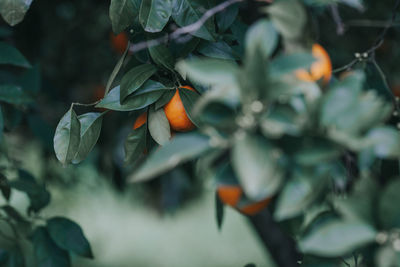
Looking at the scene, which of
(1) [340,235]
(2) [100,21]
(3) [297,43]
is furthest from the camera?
(2) [100,21]

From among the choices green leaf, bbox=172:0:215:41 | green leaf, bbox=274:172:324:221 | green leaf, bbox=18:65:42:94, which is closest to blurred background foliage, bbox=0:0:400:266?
green leaf, bbox=18:65:42:94

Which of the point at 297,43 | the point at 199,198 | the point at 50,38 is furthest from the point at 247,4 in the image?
the point at 199,198

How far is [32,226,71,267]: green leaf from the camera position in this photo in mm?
1047

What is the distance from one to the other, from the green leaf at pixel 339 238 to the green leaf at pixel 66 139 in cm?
45

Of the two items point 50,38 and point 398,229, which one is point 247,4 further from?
point 50,38

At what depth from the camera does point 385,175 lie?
0.79 meters

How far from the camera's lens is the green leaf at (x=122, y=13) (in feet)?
2.58

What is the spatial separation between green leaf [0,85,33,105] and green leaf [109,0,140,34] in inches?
17.1

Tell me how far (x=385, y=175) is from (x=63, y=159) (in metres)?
0.57

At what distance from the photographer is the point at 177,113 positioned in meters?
0.80

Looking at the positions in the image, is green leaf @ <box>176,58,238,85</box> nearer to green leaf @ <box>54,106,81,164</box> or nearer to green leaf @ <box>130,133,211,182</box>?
green leaf @ <box>130,133,211,182</box>

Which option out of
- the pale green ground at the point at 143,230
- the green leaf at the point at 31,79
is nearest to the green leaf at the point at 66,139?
the green leaf at the point at 31,79

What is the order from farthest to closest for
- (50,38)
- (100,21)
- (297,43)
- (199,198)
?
(199,198)
(100,21)
(50,38)
(297,43)

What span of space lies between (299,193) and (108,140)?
1547 millimetres
